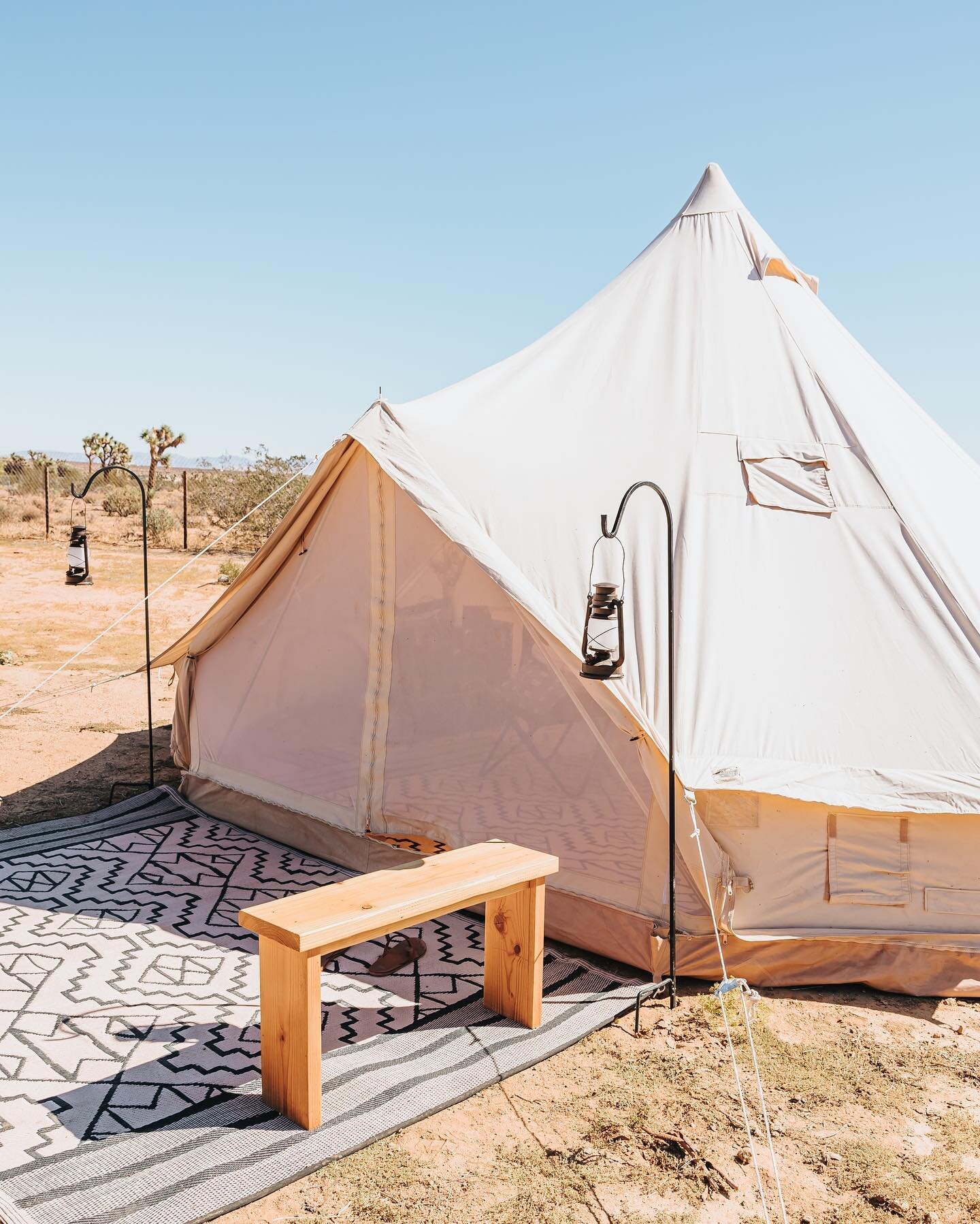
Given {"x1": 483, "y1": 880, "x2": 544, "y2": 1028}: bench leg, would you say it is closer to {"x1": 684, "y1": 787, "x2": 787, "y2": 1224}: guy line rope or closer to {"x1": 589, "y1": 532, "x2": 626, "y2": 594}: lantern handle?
{"x1": 684, "y1": 787, "x2": 787, "y2": 1224}: guy line rope

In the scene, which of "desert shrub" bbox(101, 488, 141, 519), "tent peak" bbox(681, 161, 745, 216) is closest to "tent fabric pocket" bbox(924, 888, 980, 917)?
"tent peak" bbox(681, 161, 745, 216)

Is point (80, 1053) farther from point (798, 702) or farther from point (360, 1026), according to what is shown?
point (798, 702)

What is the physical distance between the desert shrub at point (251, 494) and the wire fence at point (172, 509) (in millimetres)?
19

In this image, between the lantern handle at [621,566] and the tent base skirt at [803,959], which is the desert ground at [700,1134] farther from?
the lantern handle at [621,566]

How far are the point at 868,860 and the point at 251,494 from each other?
1768 cm

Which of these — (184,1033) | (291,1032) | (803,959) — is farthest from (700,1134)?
(184,1033)

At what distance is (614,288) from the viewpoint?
198 inches

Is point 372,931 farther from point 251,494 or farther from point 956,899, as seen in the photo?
point 251,494

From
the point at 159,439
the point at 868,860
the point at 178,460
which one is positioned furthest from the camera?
the point at 178,460

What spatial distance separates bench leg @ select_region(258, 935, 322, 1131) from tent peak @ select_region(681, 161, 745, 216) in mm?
4109

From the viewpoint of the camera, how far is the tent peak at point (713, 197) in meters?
5.04

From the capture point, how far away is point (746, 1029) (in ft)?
10.9

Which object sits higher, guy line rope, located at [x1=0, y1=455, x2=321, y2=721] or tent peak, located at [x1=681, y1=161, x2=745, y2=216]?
tent peak, located at [x1=681, y1=161, x2=745, y2=216]

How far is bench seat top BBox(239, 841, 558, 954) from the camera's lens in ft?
8.80
